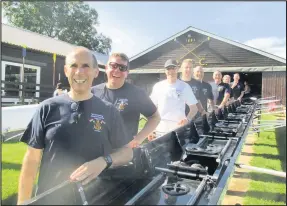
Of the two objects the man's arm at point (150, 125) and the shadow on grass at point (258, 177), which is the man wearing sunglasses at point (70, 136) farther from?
the shadow on grass at point (258, 177)

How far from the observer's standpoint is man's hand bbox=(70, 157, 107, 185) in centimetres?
118

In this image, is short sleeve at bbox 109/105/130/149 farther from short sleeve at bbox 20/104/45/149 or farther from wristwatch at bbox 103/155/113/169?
short sleeve at bbox 20/104/45/149

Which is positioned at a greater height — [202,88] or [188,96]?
[202,88]

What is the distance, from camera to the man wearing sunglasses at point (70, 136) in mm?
1279

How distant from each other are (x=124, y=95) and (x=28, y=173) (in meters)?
0.98

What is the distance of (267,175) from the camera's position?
3.95 metres

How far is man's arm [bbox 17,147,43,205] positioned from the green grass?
170 cm

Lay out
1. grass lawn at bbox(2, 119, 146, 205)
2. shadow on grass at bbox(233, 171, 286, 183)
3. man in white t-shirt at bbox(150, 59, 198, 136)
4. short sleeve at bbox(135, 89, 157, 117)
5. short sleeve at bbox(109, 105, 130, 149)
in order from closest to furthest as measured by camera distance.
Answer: short sleeve at bbox(109, 105, 130, 149), short sleeve at bbox(135, 89, 157, 117), grass lawn at bbox(2, 119, 146, 205), man in white t-shirt at bbox(150, 59, 198, 136), shadow on grass at bbox(233, 171, 286, 183)

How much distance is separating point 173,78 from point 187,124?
1.81ft

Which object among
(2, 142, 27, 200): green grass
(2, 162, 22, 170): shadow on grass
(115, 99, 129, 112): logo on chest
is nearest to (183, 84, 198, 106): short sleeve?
(115, 99, 129, 112): logo on chest

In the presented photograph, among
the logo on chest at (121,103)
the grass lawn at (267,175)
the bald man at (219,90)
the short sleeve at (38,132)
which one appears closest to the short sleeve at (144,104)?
the logo on chest at (121,103)

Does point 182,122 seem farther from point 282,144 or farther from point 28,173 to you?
point 282,144

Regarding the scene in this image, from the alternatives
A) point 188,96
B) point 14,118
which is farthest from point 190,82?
point 14,118

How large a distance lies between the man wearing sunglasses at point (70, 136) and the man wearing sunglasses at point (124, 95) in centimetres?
67
